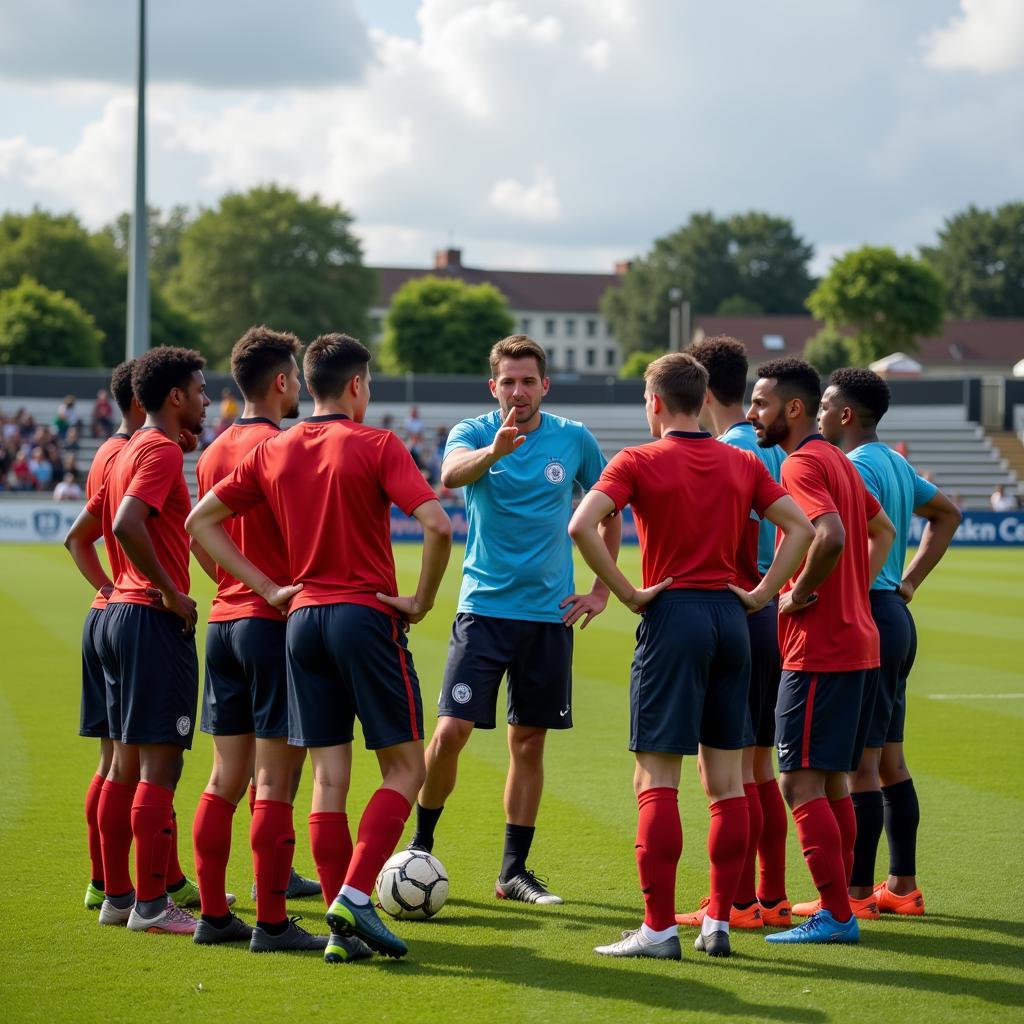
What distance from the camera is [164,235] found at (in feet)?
393

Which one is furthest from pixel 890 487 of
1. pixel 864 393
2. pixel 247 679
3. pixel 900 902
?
pixel 247 679

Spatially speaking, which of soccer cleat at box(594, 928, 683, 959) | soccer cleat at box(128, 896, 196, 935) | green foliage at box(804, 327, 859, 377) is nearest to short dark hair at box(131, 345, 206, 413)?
soccer cleat at box(128, 896, 196, 935)

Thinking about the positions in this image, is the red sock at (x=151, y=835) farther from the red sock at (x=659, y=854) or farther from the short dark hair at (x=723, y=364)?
the short dark hair at (x=723, y=364)

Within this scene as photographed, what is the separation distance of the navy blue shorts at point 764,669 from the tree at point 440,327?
7843 centimetres

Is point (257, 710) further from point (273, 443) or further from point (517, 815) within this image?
point (517, 815)

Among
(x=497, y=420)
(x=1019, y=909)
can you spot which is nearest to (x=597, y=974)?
(x=1019, y=909)

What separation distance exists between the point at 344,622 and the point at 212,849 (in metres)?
1.08

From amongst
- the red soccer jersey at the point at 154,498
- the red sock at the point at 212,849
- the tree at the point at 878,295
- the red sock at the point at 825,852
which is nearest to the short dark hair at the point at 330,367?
the red soccer jersey at the point at 154,498

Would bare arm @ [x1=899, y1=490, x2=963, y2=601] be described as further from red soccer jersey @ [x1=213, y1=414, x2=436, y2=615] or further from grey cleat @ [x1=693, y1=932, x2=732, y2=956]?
red soccer jersey @ [x1=213, y1=414, x2=436, y2=615]

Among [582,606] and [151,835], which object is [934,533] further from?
[151,835]

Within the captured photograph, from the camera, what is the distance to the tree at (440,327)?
8488cm

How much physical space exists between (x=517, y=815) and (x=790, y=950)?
1.53m

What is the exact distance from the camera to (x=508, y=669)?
21.5ft

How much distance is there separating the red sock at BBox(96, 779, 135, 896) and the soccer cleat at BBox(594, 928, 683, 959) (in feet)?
6.64
